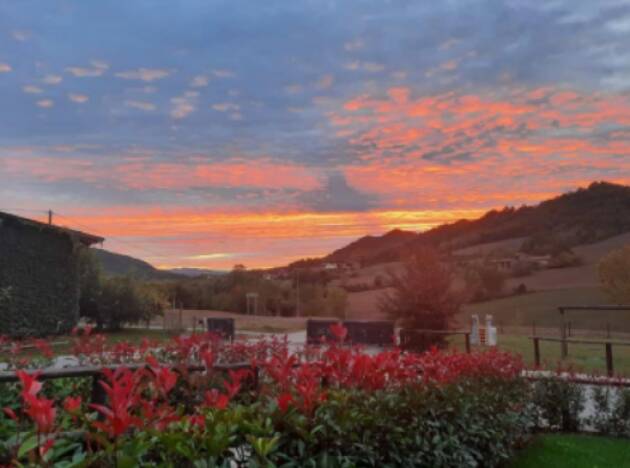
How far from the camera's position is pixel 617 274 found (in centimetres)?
2695

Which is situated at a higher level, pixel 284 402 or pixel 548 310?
pixel 548 310

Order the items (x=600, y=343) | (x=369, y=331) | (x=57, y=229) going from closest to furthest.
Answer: (x=600, y=343) < (x=369, y=331) < (x=57, y=229)

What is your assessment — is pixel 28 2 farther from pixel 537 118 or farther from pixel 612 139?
pixel 612 139

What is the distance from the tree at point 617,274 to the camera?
26.3m

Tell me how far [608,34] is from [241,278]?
36596mm

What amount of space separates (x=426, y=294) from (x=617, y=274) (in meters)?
14.2

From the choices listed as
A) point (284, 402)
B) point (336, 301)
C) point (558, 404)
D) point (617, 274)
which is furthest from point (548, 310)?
point (284, 402)

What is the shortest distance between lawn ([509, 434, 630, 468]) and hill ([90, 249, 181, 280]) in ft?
91.4

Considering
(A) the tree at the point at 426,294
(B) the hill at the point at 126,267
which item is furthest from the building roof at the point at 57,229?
(A) the tree at the point at 426,294

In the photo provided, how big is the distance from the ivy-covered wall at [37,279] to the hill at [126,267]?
22.5 ft

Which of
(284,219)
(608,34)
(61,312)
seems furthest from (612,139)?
(61,312)

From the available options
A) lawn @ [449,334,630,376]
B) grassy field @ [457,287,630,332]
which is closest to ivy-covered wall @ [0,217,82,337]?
lawn @ [449,334,630,376]

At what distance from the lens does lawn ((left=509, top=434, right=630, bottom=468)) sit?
5945 mm

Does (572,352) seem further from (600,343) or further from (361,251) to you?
(361,251)
